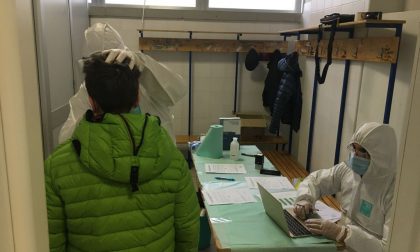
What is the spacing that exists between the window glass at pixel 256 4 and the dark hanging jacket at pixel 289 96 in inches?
33.4

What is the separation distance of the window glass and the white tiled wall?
0.23 m

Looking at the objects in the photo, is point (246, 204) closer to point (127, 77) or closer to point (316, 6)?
point (127, 77)

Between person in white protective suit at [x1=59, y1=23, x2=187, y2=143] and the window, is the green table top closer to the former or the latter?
person in white protective suit at [x1=59, y1=23, x2=187, y2=143]

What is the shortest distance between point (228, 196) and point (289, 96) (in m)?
2.16

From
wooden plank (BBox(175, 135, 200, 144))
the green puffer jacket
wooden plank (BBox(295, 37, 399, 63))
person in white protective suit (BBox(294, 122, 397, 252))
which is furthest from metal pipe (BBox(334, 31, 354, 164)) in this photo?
the green puffer jacket

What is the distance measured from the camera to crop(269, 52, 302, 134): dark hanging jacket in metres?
3.79

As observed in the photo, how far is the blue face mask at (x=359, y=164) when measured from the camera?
5.82ft

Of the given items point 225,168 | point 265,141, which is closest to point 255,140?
point 265,141

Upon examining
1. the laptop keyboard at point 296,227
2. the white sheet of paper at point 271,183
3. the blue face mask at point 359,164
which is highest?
the blue face mask at point 359,164

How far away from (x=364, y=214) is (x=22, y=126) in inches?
70.4

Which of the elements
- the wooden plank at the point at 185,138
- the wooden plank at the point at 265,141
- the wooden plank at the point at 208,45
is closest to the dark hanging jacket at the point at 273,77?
the wooden plank at the point at 208,45

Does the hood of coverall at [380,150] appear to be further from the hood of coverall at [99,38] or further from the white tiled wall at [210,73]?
the white tiled wall at [210,73]

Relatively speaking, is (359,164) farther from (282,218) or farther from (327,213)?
(282,218)

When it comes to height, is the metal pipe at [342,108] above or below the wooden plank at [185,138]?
above
